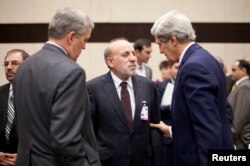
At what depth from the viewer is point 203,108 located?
8.98 feet

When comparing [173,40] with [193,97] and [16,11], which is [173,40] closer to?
[193,97]

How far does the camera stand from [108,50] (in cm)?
399

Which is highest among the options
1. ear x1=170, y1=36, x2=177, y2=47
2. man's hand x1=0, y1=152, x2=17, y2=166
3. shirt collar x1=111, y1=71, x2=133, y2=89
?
ear x1=170, y1=36, x2=177, y2=47

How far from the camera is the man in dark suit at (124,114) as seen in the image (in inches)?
143

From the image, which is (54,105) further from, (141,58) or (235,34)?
(235,34)

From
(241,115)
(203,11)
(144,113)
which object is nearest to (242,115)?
(241,115)

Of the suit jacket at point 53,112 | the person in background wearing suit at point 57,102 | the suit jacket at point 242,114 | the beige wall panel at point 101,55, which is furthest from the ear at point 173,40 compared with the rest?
the beige wall panel at point 101,55

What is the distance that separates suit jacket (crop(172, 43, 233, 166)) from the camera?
2752mm

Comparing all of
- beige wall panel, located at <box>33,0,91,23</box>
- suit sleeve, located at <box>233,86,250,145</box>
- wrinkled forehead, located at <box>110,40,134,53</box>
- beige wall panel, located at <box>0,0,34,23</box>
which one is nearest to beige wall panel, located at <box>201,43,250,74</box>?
beige wall panel, located at <box>33,0,91,23</box>

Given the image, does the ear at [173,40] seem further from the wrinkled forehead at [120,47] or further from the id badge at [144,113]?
the wrinkled forehead at [120,47]

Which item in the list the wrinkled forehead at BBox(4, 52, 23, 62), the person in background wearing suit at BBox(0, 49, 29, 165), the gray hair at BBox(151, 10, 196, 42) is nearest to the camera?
the gray hair at BBox(151, 10, 196, 42)

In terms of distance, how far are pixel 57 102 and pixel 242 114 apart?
2963 mm

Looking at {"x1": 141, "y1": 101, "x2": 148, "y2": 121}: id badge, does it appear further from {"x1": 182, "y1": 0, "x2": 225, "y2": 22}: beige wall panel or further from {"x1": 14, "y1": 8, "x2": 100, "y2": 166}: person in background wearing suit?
{"x1": 182, "y1": 0, "x2": 225, "y2": 22}: beige wall panel

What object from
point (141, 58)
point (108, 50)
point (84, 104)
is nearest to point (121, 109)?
point (108, 50)
